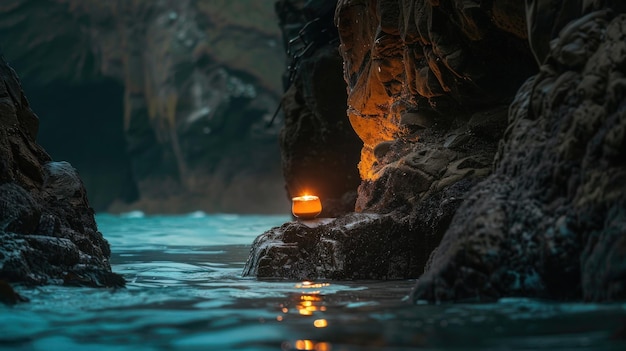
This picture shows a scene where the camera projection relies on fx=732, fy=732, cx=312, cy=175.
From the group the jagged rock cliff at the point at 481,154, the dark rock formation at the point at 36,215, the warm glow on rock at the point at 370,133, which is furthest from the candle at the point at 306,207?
the dark rock formation at the point at 36,215

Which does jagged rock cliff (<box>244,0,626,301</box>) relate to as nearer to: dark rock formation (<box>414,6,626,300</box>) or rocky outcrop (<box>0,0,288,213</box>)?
dark rock formation (<box>414,6,626,300</box>)

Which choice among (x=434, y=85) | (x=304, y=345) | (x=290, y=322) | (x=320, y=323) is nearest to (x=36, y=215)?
(x=290, y=322)

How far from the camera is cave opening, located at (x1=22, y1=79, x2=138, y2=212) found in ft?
146

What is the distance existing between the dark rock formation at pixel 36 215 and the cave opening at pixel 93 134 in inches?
1509

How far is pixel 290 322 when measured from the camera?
10.9ft

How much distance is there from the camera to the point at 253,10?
40.7 metres

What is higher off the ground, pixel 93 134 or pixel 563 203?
pixel 93 134

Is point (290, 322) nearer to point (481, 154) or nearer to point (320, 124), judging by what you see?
point (481, 154)

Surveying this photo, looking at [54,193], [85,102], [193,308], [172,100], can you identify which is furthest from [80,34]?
[193,308]

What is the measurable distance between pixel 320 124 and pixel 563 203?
991cm

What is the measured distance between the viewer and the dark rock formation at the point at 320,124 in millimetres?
12609

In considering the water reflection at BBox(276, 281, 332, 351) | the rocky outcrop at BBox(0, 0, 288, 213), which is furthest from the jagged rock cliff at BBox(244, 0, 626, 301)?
the rocky outcrop at BBox(0, 0, 288, 213)

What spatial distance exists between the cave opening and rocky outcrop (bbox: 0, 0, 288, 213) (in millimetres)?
216

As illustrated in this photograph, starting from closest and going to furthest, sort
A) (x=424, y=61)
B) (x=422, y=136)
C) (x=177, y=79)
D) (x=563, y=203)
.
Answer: (x=563, y=203)
(x=424, y=61)
(x=422, y=136)
(x=177, y=79)
